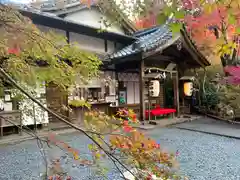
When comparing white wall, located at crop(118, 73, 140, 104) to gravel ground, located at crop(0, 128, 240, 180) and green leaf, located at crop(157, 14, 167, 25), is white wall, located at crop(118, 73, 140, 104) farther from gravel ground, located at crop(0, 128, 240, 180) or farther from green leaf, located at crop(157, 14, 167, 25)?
green leaf, located at crop(157, 14, 167, 25)

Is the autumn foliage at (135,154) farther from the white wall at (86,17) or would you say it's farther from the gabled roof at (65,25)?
the white wall at (86,17)

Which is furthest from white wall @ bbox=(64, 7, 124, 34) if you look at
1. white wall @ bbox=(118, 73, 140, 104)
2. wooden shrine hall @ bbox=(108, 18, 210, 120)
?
white wall @ bbox=(118, 73, 140, 104)

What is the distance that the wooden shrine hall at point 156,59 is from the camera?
8.52 metres

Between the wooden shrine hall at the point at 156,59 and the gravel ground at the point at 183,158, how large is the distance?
2687 millimetres

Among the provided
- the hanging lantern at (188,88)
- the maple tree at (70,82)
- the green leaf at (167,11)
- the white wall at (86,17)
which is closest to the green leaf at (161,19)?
the green leaf at (167,11)

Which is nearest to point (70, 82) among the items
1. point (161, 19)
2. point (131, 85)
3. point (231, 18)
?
point (161, 19)

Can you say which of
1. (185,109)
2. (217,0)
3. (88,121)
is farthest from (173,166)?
(185,109)

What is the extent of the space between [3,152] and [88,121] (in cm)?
415

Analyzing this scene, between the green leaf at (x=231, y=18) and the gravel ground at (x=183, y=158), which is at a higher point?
the green leaf at (x=231, y=18)

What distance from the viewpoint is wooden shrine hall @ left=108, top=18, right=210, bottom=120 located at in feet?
27.9

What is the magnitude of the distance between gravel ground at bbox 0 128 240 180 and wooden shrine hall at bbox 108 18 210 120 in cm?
269

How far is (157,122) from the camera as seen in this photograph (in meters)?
8.67

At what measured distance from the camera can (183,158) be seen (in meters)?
4.71

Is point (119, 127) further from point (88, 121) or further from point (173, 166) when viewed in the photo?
point (173, 166)
